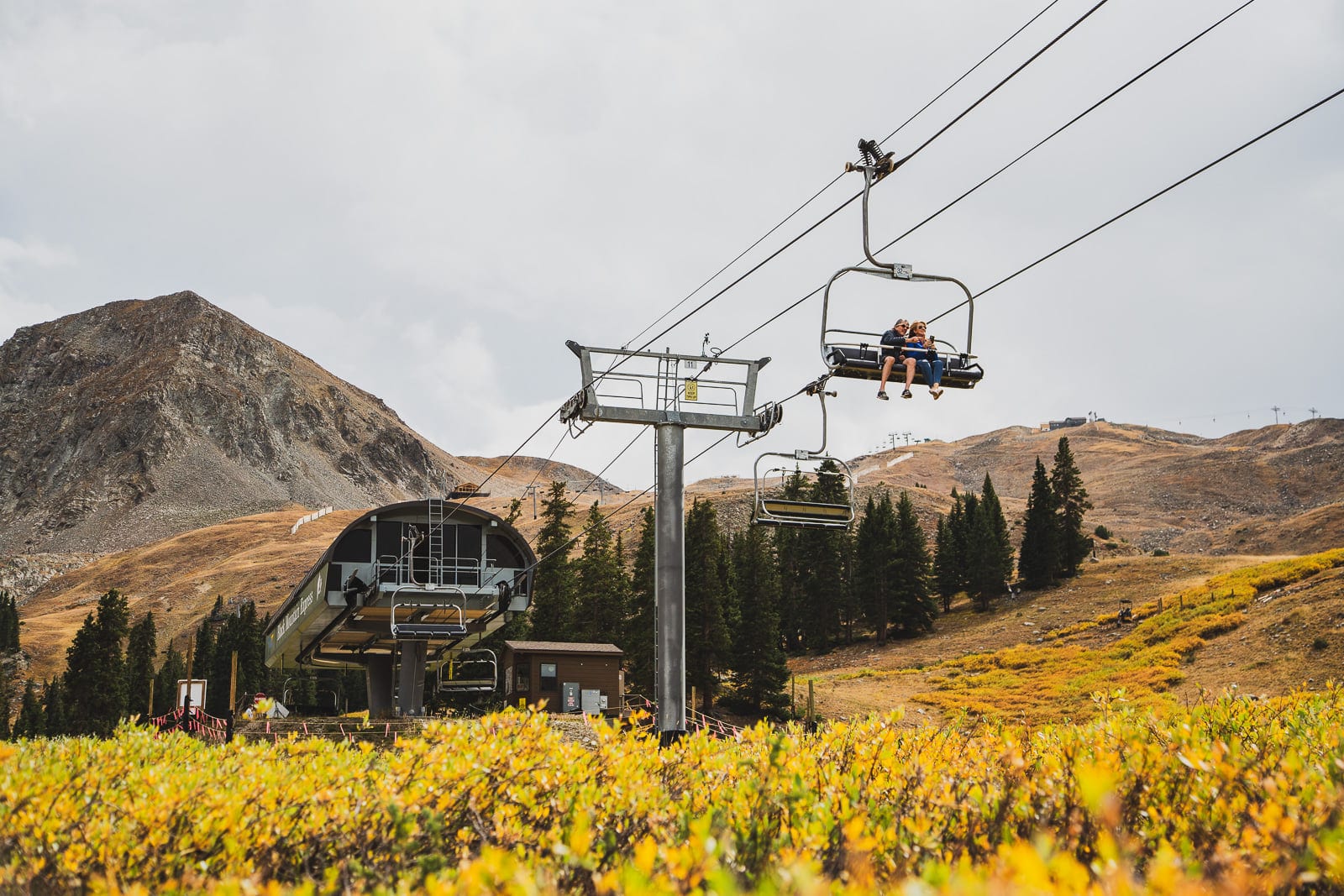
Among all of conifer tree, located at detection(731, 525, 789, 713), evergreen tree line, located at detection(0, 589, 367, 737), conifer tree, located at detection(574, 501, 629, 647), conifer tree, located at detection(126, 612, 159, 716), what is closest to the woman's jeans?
evergreen tree line, located at detection(0, 589, 367, 737)

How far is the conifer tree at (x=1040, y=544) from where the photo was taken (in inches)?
3110

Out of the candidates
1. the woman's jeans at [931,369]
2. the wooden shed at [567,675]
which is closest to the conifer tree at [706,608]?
the wooden shed at [567,675]

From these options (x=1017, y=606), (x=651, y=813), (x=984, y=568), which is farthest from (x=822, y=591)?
(x=651, y=813)

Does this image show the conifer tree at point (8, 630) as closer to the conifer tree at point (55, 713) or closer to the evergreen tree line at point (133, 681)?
the evergreen tree line at point (133, 681)

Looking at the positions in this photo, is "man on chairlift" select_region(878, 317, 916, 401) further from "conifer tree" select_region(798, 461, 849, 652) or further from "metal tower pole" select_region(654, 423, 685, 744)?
"conifer tree" select_region(798, 461, 849, 652)

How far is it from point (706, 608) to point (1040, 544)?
129 feet

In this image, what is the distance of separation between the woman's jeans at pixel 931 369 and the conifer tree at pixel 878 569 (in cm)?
6172

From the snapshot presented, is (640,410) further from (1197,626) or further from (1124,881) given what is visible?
(1197,626)

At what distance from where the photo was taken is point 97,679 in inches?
2137

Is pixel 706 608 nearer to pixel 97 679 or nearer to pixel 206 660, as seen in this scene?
pixel 97 679

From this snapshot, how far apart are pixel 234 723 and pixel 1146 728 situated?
1827 cm

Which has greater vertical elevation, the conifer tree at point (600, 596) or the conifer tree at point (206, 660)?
the conifer tree at point (600, 596)

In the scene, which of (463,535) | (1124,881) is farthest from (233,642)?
(1124,881)

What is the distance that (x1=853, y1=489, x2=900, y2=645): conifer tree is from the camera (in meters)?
73.8
